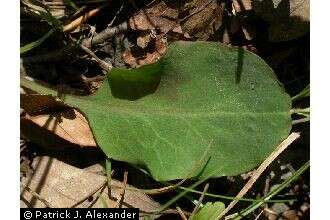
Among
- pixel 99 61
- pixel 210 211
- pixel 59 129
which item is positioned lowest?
pixel 210 211

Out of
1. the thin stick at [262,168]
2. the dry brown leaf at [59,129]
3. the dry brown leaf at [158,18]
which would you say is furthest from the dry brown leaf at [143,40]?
the thin stick at [262,168]

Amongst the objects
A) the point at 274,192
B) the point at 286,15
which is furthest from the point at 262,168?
the point at 286,15

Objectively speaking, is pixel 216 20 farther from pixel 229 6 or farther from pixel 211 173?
pixel 211 173

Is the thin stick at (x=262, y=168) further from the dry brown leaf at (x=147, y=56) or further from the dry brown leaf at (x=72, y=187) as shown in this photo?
the dry brown leaf at (x=147, y=56)

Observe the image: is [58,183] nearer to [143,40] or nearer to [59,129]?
[59,129]

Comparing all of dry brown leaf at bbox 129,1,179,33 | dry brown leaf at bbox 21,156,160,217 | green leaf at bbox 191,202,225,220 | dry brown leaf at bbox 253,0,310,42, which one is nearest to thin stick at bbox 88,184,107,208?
dry brown leaf at bbox 21,156,160,217

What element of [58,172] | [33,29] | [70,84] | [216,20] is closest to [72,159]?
[58,172]
